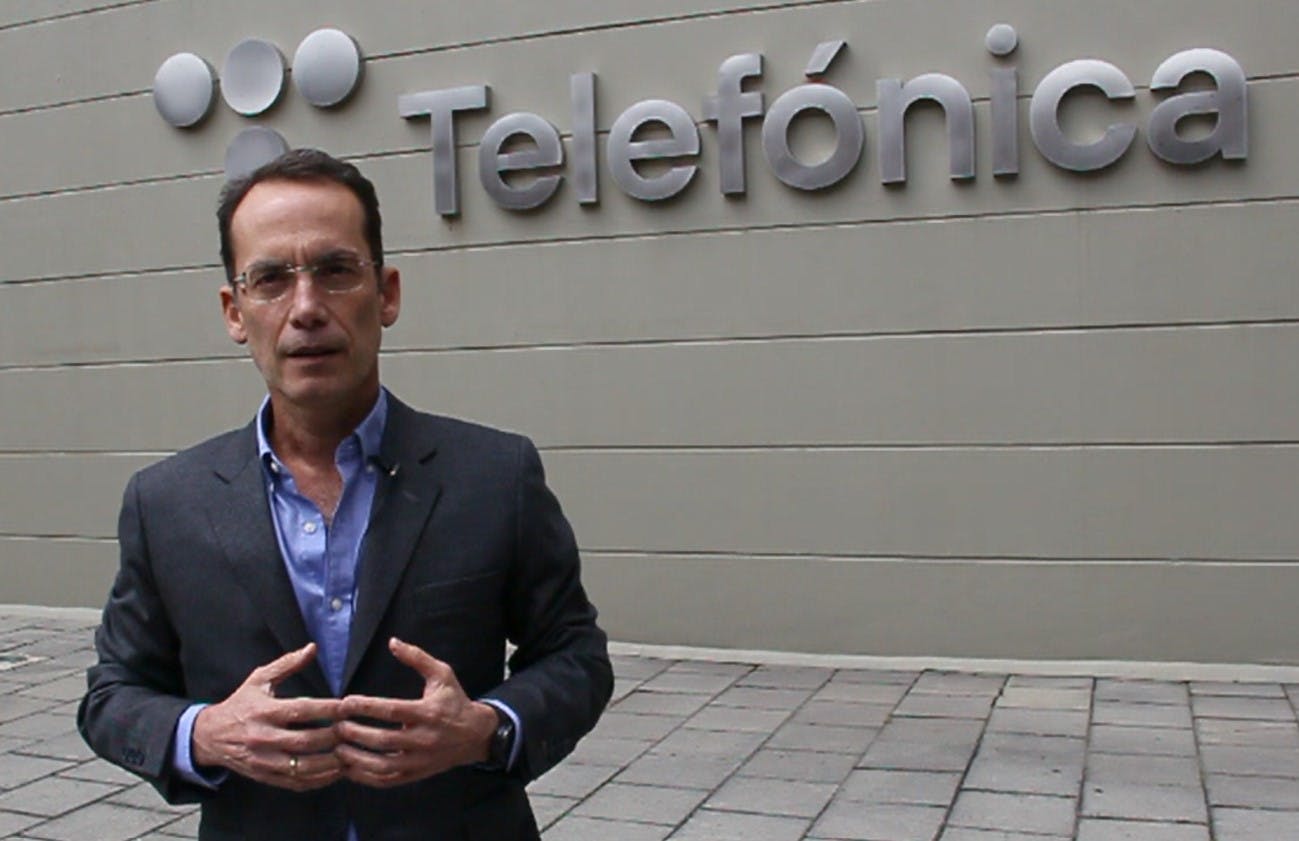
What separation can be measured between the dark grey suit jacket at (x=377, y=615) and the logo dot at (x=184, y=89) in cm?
651

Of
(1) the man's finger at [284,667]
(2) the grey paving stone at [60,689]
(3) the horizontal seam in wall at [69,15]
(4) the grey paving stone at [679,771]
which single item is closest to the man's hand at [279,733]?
(1) the man's finger at [284,667]

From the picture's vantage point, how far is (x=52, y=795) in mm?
5102

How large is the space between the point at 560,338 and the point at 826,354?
54.4 inches

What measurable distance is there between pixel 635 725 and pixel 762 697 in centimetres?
68

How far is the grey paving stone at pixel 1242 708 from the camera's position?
5.64 m

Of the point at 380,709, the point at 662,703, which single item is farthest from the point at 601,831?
the point at 380,709

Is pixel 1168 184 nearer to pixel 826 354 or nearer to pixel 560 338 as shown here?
pixel 826 354

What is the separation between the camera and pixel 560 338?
7223 mm

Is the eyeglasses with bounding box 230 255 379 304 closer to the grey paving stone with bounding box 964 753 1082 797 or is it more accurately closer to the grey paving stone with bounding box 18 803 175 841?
the grey paving stone with bounding box 18 803 175 841

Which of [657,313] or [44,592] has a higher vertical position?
[657,313]

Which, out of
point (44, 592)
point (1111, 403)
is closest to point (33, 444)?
point (44, 592)

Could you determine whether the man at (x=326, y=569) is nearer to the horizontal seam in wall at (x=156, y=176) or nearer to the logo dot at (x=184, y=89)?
the horizontal seam in wall at (x=156, y=176)

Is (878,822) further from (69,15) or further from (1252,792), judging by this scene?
(69,15)

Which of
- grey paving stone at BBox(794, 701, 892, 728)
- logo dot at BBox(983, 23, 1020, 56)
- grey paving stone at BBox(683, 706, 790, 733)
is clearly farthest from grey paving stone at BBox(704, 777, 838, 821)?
logo dot at BBox(983, 23, 1020, 56)
